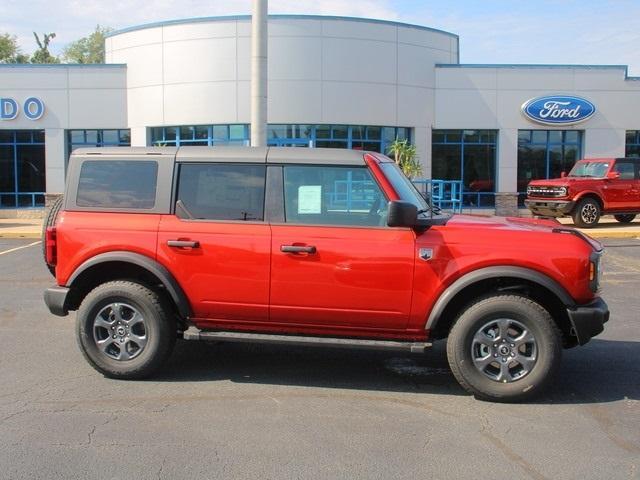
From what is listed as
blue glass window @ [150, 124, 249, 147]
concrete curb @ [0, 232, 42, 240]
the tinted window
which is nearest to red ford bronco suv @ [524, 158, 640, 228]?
blue glass window @ [150, 124, 249, 147]

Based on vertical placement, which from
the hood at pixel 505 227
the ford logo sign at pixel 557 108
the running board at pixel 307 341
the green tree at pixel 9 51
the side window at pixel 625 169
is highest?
the green tree at pixel 9 51

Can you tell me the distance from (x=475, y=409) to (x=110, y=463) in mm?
2533

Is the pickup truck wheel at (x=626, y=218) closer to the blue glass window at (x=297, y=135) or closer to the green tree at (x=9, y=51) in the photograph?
the blue glass window at (x=297, y=135)

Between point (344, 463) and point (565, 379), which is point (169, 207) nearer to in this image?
point (344, 463)

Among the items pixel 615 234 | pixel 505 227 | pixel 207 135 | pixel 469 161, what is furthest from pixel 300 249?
pixel 469 161

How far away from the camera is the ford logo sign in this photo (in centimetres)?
2258

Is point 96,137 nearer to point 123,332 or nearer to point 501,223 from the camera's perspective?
point 123,332

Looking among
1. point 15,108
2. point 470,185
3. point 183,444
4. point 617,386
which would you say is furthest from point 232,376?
point 15,108

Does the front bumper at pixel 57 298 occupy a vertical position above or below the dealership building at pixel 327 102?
below

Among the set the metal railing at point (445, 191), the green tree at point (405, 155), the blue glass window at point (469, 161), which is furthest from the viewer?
the blue glass window at point (469, 161)

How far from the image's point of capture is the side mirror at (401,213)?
473 cm

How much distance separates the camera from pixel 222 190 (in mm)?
5293

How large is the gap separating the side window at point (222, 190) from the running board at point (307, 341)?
3.03 feet

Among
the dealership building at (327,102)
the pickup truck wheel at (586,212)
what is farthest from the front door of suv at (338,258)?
the dealership building at (327,102)
